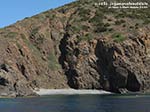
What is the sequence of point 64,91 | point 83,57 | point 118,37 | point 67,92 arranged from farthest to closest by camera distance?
point 83,57
point 118,37
point 64,91
point 67,92

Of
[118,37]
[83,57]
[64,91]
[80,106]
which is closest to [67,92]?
[64,91]

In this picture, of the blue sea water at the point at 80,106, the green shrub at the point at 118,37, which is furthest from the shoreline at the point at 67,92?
the blue sea water at the point at 80,106

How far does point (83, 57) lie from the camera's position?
7170 inches

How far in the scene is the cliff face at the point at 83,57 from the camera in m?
171

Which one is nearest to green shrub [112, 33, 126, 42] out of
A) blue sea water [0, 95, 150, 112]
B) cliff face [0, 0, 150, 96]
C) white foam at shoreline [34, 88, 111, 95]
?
cliff face [0, 0, 150, 96]

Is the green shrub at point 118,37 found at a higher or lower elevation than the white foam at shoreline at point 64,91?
higher

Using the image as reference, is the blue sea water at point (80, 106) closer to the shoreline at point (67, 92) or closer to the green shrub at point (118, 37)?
the shoreline at point (67, 92)

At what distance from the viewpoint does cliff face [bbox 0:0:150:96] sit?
171m

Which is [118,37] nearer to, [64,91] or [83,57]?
[83,57]

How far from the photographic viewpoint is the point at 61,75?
186m

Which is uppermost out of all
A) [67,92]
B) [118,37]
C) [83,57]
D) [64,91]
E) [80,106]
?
[118,37]

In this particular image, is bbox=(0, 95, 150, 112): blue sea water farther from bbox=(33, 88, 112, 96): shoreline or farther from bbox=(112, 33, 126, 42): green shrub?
bbox=(112, 33, 126, 42): green shrub

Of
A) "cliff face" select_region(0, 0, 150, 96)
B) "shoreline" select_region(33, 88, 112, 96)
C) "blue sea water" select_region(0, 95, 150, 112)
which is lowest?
"blue sea water" select_region(0, 95, 150, 112)

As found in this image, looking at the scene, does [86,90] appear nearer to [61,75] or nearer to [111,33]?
[61,75]
